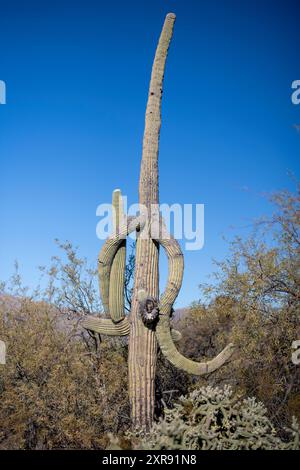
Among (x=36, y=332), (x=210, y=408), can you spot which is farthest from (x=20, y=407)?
(x=210, y=408)

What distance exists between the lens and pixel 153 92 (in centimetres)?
630

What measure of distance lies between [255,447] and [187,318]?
6394 mm

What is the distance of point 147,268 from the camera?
18.9ft

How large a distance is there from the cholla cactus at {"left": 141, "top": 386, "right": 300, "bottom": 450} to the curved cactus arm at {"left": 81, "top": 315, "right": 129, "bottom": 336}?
1.62 m

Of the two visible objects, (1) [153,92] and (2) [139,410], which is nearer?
(2) [139,410]

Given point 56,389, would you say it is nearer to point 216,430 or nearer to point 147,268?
point 147,268

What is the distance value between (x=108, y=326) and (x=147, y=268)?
998 millimetres

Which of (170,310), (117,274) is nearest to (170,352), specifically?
(170,310)

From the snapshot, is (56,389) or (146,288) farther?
(56,389)

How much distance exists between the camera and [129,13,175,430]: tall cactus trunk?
17.9 feet

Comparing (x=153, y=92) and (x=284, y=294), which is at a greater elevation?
(x=153, y=92)

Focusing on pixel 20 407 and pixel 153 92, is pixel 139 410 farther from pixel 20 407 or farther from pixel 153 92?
pixel 153 92

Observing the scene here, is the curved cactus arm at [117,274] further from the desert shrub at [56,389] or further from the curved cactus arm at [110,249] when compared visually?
the desert shrub at [56,389]

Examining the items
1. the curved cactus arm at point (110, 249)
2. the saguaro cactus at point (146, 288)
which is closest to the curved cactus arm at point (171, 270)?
the saguaro cactus at point (146, 288)
